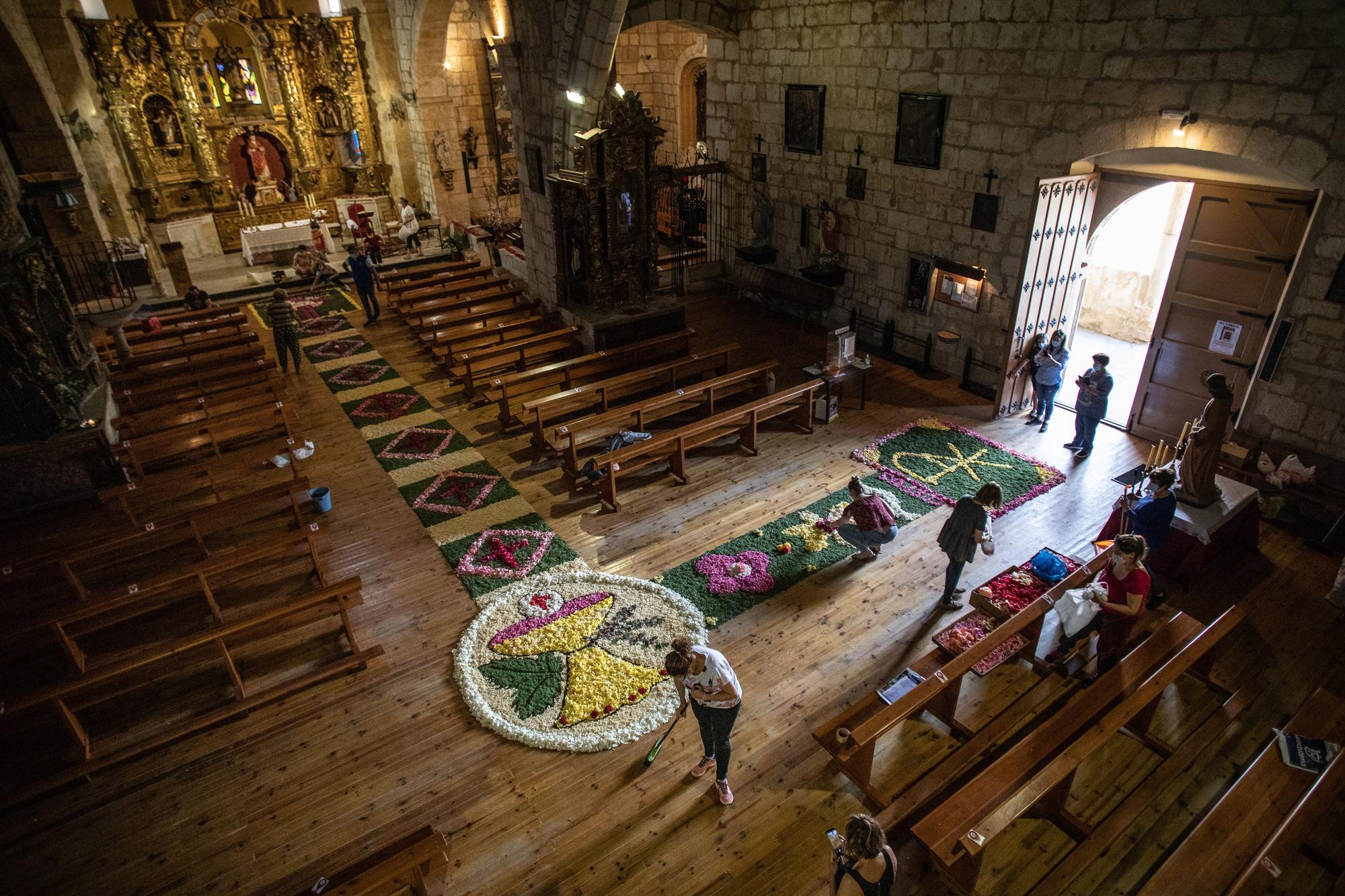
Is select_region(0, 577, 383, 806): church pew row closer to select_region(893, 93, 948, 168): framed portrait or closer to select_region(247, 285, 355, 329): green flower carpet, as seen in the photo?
select_region(247, 285, 355, 329): green flower carpet

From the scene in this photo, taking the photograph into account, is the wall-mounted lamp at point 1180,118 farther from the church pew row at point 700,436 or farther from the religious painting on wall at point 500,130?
the religious painting on wall at point 500,130

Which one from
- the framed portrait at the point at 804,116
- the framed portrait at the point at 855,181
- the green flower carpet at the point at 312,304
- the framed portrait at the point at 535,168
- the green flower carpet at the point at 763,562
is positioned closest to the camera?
the green flower carpet at the point at 763,562

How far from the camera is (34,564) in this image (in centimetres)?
699

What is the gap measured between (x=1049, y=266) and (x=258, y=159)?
68.2 ft

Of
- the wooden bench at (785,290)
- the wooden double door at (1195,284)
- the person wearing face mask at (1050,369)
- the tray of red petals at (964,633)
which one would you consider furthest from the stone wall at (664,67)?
the tray of red petals at (964,633)

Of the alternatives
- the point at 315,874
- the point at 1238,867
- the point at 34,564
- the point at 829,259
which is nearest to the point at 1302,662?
the point at 1238,867

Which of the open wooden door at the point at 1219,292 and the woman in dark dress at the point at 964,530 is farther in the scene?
the open wooden door at the point at 1219,292

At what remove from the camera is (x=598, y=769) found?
18.2ft

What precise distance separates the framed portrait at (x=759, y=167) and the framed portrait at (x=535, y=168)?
180 inches

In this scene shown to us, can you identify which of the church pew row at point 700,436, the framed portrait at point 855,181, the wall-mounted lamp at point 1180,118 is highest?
the wall-mounted lamp at point 1180,118

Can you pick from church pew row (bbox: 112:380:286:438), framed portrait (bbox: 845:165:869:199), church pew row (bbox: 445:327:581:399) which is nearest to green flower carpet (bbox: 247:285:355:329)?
church pew row (bbox: 112:380:286:438)

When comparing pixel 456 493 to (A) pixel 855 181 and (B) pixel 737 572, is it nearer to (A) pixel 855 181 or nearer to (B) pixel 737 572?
(B) pixel 737 572

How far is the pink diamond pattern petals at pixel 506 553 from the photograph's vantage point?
767cm

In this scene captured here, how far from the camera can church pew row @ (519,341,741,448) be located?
390 inches
